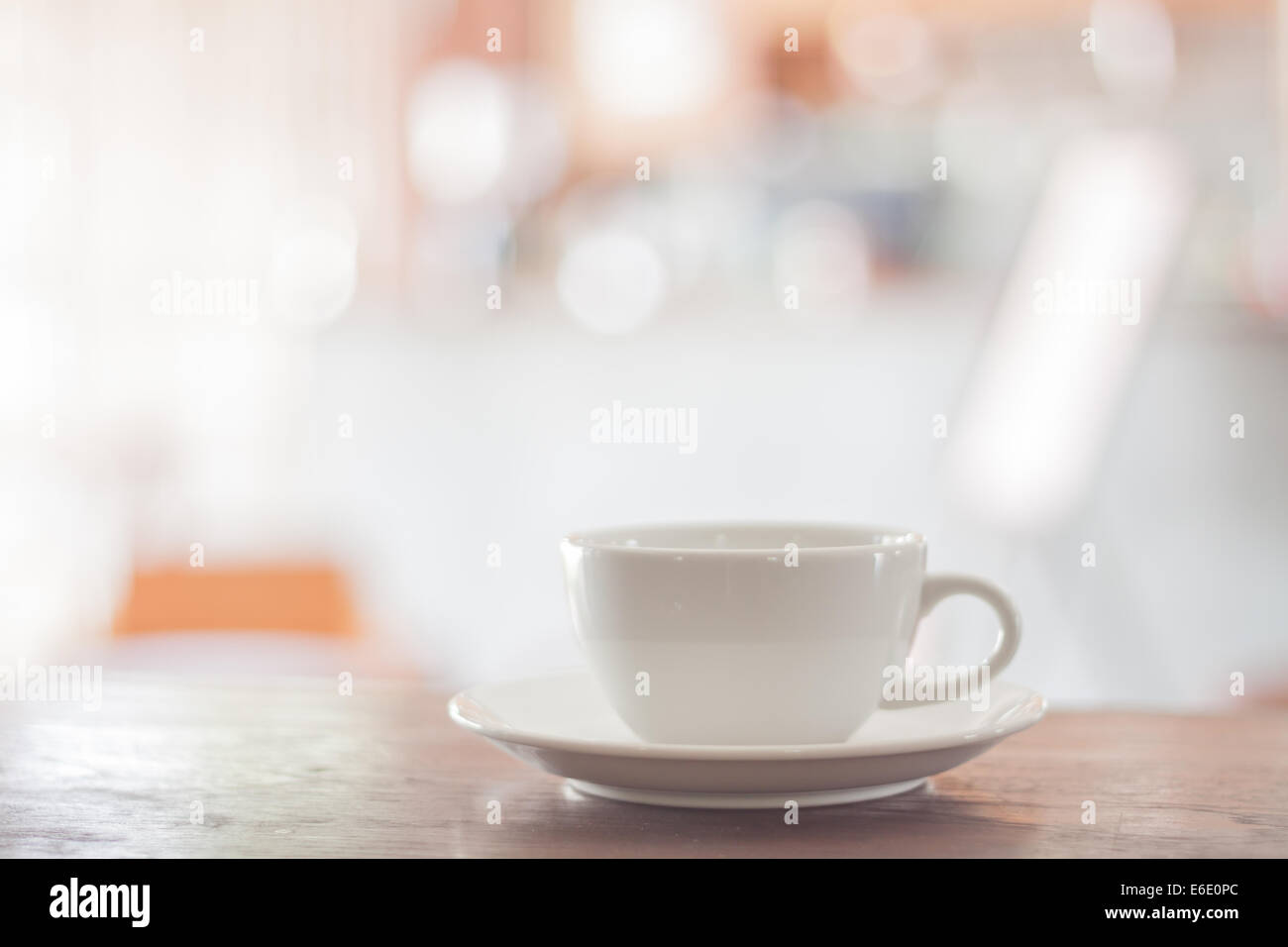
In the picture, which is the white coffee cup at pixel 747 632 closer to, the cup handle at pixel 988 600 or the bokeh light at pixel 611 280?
the cup handle at pixel 988 600

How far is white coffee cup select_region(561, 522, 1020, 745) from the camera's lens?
1.78 feet

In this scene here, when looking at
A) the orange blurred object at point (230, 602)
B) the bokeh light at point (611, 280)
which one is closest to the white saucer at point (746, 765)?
the orange blurred object at point (230, 602)

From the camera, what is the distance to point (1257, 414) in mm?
2453

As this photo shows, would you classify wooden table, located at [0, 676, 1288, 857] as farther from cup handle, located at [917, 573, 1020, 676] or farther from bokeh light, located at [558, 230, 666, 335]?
bokeh light, located at [558, 230, 666, 335]

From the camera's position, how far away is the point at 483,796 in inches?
22.7

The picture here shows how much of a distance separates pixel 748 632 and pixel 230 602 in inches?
57.7

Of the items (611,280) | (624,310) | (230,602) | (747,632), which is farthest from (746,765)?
(611,280)

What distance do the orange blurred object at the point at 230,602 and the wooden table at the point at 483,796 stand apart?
1.09 meters

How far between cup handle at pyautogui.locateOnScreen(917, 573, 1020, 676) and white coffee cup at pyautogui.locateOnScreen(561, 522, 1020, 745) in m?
0.02

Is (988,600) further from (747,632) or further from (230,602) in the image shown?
(230,602)

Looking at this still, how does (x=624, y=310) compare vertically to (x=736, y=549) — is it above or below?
above

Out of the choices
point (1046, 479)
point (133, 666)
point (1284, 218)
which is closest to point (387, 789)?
point (133, 666)

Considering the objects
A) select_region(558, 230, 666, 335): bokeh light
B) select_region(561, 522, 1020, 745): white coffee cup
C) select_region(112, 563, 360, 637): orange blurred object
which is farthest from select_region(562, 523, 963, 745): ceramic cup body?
select_region(558, 230, 666, 335): bokeh light

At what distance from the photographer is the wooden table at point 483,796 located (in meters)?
0.49
